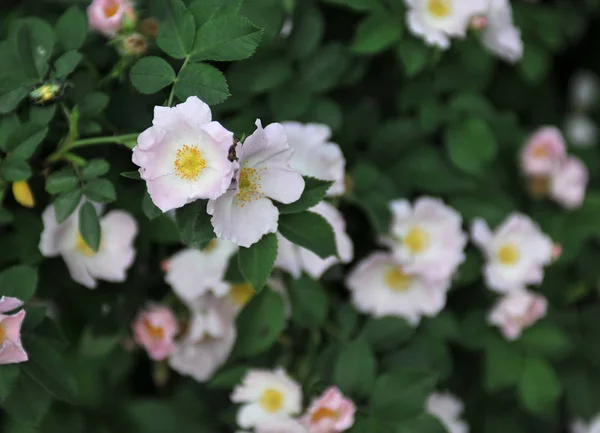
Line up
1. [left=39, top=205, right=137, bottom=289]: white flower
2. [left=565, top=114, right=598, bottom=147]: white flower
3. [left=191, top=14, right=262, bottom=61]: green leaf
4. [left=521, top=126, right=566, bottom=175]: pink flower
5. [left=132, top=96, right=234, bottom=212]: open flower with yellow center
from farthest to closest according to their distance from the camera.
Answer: [left=565, top=114, right=598, bottom=147]: white flower → [left=521, top=126, right=566, bottom=175]: pink flower → [left=39, top=205, right=137, bottom=289]: white flower → [left=191, top=14, right=262, bottom=61]: green leaf → [left=132, top=96, right=234, bottom=212]: open flower with yellow center

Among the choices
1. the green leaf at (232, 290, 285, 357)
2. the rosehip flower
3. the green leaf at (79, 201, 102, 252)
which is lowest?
the rosehip flower

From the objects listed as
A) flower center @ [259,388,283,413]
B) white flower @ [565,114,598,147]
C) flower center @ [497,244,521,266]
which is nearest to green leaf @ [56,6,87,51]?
flower center @ [259,388,283,413]

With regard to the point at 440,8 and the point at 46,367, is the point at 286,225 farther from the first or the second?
the point at 440,8

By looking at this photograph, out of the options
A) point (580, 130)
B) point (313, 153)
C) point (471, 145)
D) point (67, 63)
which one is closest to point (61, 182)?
point (67, 63)

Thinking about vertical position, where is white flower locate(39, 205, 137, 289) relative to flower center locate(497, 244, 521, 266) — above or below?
above

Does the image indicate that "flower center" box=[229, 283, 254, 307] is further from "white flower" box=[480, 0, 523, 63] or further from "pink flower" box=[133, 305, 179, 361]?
"white flower" box=[480, 0, 523, 63]

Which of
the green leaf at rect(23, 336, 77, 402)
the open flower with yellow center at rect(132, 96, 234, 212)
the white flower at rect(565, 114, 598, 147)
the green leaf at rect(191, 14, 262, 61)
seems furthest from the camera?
the white flower at rect(565, 114, 598, 147)
